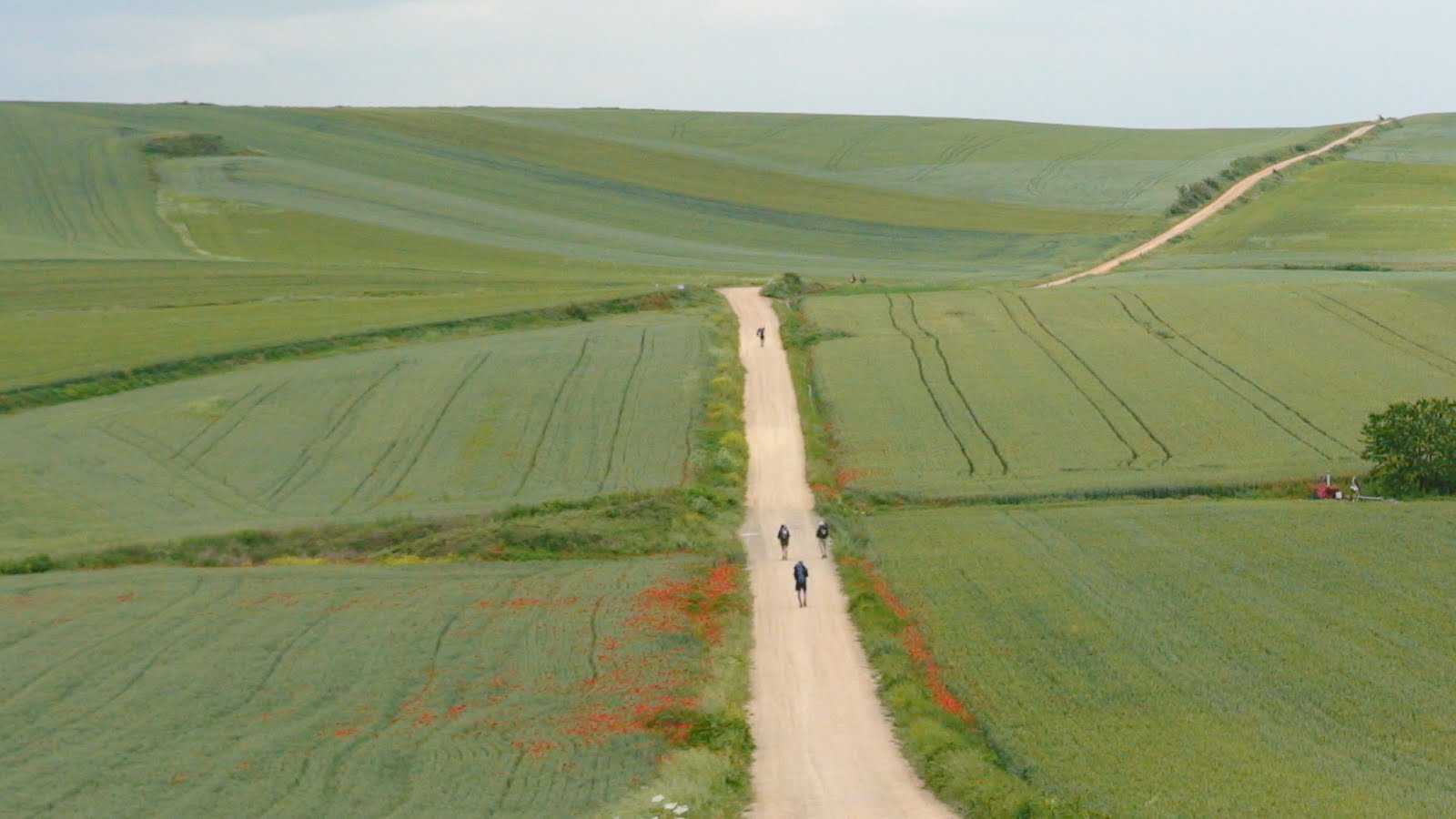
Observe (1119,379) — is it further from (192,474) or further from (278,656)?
(278,656)

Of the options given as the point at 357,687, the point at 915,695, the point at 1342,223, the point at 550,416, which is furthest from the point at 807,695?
the point at 1342,223

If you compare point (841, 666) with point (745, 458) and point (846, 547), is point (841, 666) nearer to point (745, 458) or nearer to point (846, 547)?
point (846, 547)

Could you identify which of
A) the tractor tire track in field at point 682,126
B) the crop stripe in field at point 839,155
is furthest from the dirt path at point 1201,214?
the tractor tire track in field at point 682,126

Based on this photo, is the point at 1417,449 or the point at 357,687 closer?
the point at 357,687

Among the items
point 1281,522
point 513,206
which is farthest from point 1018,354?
point 513,206

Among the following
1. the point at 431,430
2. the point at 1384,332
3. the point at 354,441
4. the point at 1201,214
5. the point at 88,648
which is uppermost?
the point at 1201,214
